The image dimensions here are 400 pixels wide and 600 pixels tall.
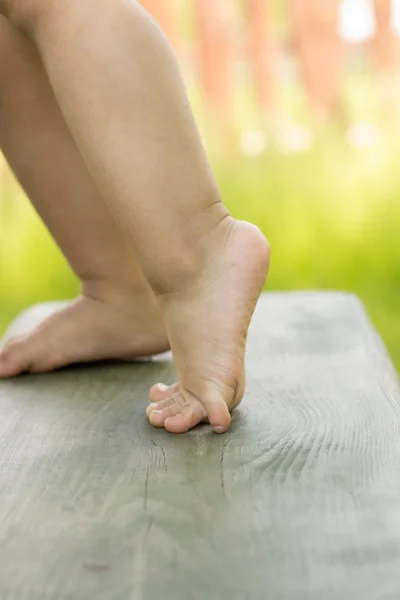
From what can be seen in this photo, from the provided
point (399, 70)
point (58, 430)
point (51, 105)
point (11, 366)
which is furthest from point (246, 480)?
point (399, 70)

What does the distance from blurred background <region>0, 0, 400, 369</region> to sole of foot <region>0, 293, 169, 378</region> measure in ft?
4.28

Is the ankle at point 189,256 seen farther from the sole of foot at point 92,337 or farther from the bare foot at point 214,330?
the sole of foot at point 92,337

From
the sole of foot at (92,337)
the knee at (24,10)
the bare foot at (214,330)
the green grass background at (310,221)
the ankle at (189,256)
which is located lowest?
the green grass background at (310,221)

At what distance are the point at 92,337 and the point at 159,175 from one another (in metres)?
0.34

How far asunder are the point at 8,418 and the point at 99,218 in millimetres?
324

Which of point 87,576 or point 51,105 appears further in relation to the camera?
point 51,105

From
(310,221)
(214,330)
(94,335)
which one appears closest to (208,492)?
(214,330)

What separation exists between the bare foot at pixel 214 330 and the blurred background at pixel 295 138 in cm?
152

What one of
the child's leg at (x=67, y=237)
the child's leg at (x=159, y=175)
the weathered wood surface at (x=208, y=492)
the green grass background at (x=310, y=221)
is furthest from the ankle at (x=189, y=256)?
the green grass background at (x=310, y=221)

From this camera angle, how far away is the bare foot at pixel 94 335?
43.4 inches

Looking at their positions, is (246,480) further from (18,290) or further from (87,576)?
(18,290)

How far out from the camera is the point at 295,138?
2.54 metres

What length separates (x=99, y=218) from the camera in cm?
111

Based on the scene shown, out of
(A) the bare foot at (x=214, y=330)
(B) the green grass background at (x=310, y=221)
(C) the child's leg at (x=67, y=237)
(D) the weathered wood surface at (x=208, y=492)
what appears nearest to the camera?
(D) the weathered wood surface at (x=208, y=492)
